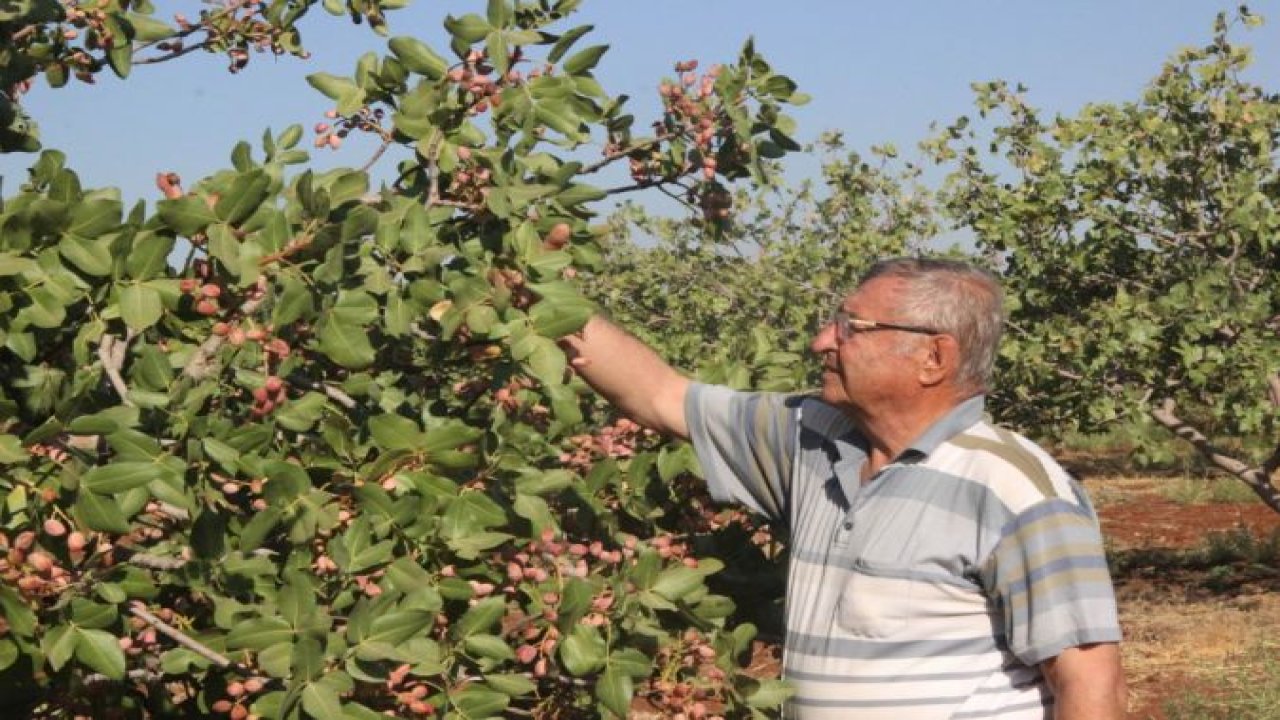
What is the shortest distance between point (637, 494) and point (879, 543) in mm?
462

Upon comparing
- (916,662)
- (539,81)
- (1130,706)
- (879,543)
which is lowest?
(1130,706)

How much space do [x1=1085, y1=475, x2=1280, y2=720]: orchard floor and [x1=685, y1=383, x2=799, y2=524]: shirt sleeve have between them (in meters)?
6.22

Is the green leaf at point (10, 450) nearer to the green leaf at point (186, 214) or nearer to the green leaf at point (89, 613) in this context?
the green leaf at point (89, 613)

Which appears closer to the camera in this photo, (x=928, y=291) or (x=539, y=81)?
(x=539, y=81)

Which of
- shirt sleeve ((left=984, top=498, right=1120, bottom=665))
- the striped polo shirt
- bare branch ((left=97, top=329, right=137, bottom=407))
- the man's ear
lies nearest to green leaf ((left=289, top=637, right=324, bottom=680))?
bare branch ((left=97, top=329, right=137, bottom=407))

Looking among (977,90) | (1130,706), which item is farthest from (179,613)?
(977,90)

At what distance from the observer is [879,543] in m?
3.11

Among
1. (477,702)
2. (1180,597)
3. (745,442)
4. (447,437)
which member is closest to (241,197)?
(447,437)

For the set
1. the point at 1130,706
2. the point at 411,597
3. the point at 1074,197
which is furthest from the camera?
the point at 1074,197

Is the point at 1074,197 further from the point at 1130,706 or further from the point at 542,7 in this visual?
the point at 542,7

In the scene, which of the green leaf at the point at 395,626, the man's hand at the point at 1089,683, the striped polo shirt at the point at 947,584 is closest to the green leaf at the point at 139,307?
the green leaf at the point at 395,626

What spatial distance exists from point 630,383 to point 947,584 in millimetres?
757

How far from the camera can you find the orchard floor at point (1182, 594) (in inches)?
394

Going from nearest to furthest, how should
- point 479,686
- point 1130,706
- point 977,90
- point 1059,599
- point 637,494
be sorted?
point 479,686 → point 1059,599 → point 637,494 → point 1130,706 → point 977,90
